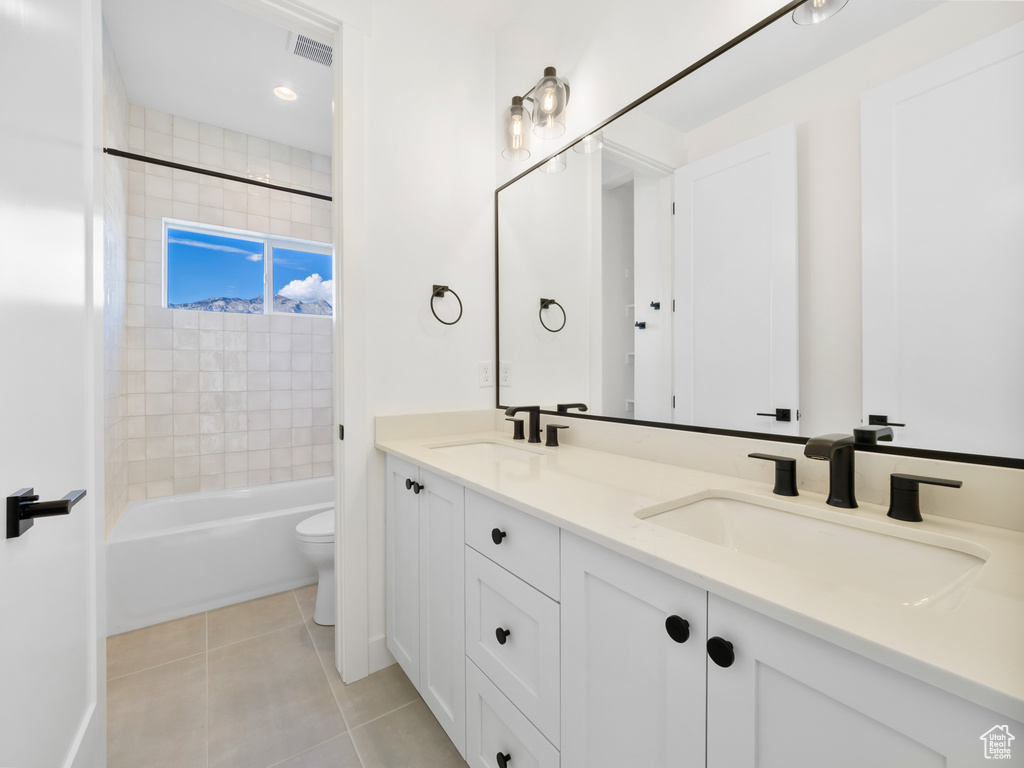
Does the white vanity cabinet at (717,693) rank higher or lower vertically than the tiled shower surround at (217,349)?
lower

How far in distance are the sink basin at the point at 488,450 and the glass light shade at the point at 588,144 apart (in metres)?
1.07

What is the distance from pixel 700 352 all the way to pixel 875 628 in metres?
0.83

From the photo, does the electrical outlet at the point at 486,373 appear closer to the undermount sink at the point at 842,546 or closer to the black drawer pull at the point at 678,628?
the undermount sink at the point at 842,546

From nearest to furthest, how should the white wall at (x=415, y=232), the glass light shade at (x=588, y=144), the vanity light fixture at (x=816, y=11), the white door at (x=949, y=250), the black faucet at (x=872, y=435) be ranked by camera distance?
1. the white door at (x=949, y=250)
2. the black faucet at (x=872, y=435)
3. the vanity light fixture at (x=816, y=11)
4. the glass light shade at (x=588, y=144)
5. the white wall at (x=415, y=232)

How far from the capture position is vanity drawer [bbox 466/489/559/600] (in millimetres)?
854

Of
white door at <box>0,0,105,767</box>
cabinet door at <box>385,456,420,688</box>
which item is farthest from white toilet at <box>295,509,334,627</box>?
white door at <box>0,0,105,767</box>

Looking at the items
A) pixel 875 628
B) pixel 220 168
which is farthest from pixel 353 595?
pixel 220 168

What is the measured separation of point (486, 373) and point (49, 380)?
1361mm

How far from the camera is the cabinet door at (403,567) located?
1388 mm

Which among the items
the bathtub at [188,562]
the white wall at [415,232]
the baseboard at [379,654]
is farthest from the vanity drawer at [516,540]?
the bathtub at [188,562]

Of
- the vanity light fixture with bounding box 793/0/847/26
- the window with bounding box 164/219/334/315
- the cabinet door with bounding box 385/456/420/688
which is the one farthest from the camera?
the window with bounding box 164/219/334/315

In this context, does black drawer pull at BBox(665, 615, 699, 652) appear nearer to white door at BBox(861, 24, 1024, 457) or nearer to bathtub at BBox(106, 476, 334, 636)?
white door at BBox(861, 24, 1024, 457)

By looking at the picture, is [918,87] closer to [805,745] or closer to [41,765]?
[805,745]

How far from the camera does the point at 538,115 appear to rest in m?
1.65
